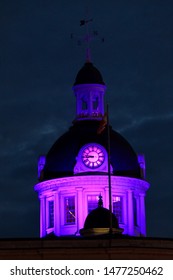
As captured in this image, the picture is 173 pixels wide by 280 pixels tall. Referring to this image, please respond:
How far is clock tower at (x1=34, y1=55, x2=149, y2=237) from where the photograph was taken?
5123 inches

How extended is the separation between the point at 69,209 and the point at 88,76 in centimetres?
1283

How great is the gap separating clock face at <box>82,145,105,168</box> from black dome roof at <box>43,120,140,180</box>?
0.73 m

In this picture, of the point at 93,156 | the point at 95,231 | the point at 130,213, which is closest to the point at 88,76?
the point at 93,156

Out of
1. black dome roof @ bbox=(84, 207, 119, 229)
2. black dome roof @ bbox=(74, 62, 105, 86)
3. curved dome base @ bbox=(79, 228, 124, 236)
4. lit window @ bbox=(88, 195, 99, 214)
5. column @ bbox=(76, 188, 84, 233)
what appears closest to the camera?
curved dome base @ bbox=(79, 228, 124, 236)

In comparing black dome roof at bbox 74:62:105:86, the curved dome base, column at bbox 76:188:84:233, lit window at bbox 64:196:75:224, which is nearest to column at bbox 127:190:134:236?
column at bbox 76:188:84:233

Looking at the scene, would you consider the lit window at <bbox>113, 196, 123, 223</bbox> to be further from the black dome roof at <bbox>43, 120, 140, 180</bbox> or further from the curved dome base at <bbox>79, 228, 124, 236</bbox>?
the curved dome base at <bbox>79, 228, 124, 236</bbox>

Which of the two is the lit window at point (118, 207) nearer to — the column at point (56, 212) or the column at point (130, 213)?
the column at point (130, 213)

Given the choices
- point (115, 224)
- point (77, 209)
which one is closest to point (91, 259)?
point (115, 224)

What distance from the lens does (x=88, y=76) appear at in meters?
135

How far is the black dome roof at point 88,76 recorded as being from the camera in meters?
135

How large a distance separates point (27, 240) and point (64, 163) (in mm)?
43094

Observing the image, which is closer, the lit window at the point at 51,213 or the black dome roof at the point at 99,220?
the black dome roof at the point at 99,220

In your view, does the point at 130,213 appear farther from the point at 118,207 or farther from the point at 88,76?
the point at 88,76

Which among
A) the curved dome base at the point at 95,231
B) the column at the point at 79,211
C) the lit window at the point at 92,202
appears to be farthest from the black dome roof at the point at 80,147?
the curved dome base at the point at 95,231
